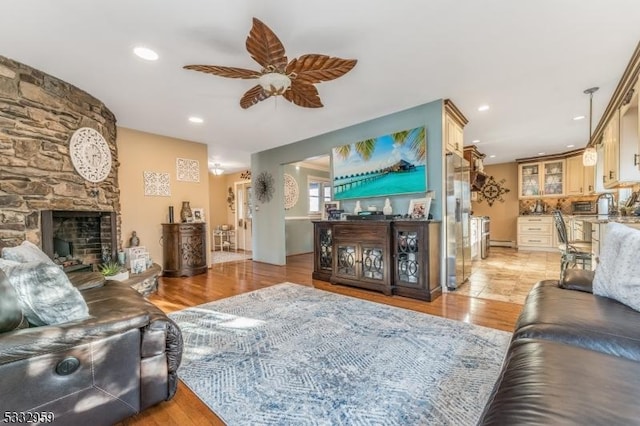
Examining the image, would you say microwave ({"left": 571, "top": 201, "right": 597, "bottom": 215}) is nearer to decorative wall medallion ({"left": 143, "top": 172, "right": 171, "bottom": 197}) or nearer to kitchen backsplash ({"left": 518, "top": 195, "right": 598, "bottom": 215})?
kitchen backsplash ({"left": 518, "top": 195, "right": 598, "bottom": 215})

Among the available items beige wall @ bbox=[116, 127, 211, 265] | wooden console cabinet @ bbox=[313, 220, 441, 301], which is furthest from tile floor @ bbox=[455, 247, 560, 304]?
beige wall @ bbox=[116, 127, 211, 265]

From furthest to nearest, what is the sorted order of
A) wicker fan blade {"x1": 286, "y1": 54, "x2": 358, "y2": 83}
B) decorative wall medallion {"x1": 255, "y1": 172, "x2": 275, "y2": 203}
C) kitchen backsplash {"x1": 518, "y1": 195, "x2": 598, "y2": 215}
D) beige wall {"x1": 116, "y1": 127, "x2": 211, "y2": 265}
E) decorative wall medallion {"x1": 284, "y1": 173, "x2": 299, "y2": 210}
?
1. kitchen backsplash {"x1": 518, "y1": 195, "x2": 598, "y2": 215}
2. decorative wall medallion {"x1": 284, "y1": 173, "x2": 299, "y2": 210}
3. decorative wall medallion {"x1": 255, "y1": 172, "x2": 275, "y2": 203}
4. beige wall {"x1": 116, "y1": 127, "x2": 211, "y2": 265}
5. wicker fan blade {"x1": 286, "y1": 54, "x2": 358, "y2": 83}

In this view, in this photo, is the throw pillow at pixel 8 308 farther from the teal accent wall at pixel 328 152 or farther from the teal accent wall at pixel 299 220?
the teal accent wall at pixel 299 220

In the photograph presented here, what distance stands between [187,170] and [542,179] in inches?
335

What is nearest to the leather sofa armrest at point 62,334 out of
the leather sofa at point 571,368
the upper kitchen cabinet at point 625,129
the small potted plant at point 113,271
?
the leather sofa at point 571,368

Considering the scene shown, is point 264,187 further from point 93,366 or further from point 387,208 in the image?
point 93,366

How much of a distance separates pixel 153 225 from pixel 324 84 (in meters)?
3.70

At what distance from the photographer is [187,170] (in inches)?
202

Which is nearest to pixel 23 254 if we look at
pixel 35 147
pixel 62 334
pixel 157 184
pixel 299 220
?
pixel 62 334

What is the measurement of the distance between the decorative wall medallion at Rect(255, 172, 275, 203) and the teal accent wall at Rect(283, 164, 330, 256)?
105 centimetres

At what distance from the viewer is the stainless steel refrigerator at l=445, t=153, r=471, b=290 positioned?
11.8 ft

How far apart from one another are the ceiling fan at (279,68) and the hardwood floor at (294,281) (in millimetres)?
2209

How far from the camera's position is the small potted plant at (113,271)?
10.9ft

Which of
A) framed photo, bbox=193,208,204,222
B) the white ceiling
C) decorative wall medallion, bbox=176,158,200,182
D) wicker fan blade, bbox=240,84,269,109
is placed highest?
the white ceiling
